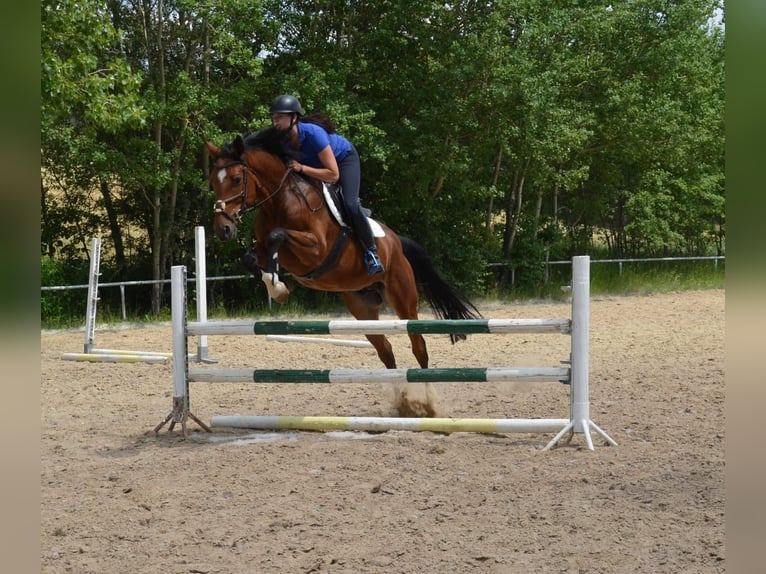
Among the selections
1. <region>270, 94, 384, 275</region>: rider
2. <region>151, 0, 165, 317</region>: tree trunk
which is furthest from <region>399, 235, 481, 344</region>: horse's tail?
<region>151, 0, 165, 317</region>: tree trunk

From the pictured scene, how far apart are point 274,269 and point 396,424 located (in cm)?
131

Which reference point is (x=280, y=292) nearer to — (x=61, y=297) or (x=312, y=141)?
(x=312, y=141)

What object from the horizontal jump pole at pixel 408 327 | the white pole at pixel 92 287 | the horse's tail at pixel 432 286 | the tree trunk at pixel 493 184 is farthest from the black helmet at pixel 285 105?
the tree trunk at pixel 493 184

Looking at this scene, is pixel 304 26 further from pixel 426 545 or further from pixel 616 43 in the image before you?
pixel 426 545

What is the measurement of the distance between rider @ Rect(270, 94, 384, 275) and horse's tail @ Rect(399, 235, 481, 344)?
76cm

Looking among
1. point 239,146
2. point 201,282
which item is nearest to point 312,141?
point 239,146

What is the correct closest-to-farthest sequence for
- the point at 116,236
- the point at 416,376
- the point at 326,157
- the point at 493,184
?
the point at 416,376
the point at 326,157
the point at 116,236
the point at 493,184

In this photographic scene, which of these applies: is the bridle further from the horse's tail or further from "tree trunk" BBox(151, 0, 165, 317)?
"tree trunk" BBox(151, 0, 165, 317)

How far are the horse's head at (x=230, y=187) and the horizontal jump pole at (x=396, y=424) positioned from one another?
50.1 inches

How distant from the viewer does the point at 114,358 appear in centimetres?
884

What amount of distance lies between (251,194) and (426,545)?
288 cm

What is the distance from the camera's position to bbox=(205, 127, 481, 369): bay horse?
534 cm

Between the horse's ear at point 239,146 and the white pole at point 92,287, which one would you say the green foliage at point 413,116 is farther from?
the horse's ear at point 239,146
